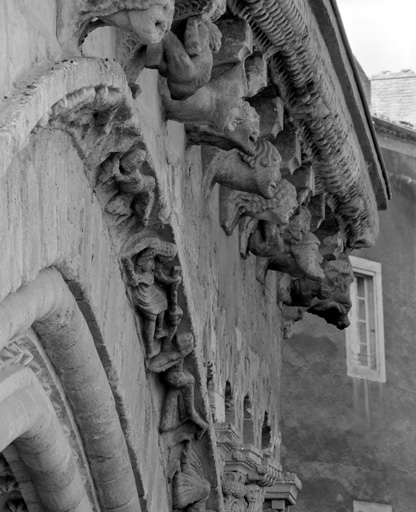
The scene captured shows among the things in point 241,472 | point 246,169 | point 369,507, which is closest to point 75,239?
point 246,169

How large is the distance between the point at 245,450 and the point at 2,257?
345 centimetres

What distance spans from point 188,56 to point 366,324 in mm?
13734

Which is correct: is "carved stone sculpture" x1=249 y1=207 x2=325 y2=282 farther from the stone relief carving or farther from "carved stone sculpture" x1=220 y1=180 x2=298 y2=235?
the stone relief carving

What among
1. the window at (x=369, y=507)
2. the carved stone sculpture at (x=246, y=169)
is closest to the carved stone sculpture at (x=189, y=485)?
the carved stone sculpture at (x=246, y=169)

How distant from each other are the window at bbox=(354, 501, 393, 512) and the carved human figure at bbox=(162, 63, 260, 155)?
39.1ft

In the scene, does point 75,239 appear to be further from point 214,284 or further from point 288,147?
point 288,147

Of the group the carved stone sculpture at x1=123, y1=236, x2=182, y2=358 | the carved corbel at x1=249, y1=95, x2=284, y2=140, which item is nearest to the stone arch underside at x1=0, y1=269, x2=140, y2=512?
the carved stone sculpture at x1=123, y1=236, x2=182, y2=358

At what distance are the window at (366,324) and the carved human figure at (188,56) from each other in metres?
13.1

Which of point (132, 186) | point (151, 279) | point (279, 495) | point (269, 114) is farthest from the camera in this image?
point (279, 495)

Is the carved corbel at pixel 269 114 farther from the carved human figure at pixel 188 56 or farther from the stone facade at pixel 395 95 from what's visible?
the stone facade at pixel 395 95

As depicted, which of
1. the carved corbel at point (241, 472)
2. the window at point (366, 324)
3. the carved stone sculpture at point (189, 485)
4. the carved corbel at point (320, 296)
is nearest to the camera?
the carved stone sculpture at point (189, 485)

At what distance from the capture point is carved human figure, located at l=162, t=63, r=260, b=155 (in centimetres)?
551

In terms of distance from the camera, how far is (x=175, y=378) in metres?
5.86

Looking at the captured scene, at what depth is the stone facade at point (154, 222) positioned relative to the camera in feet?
13.5
